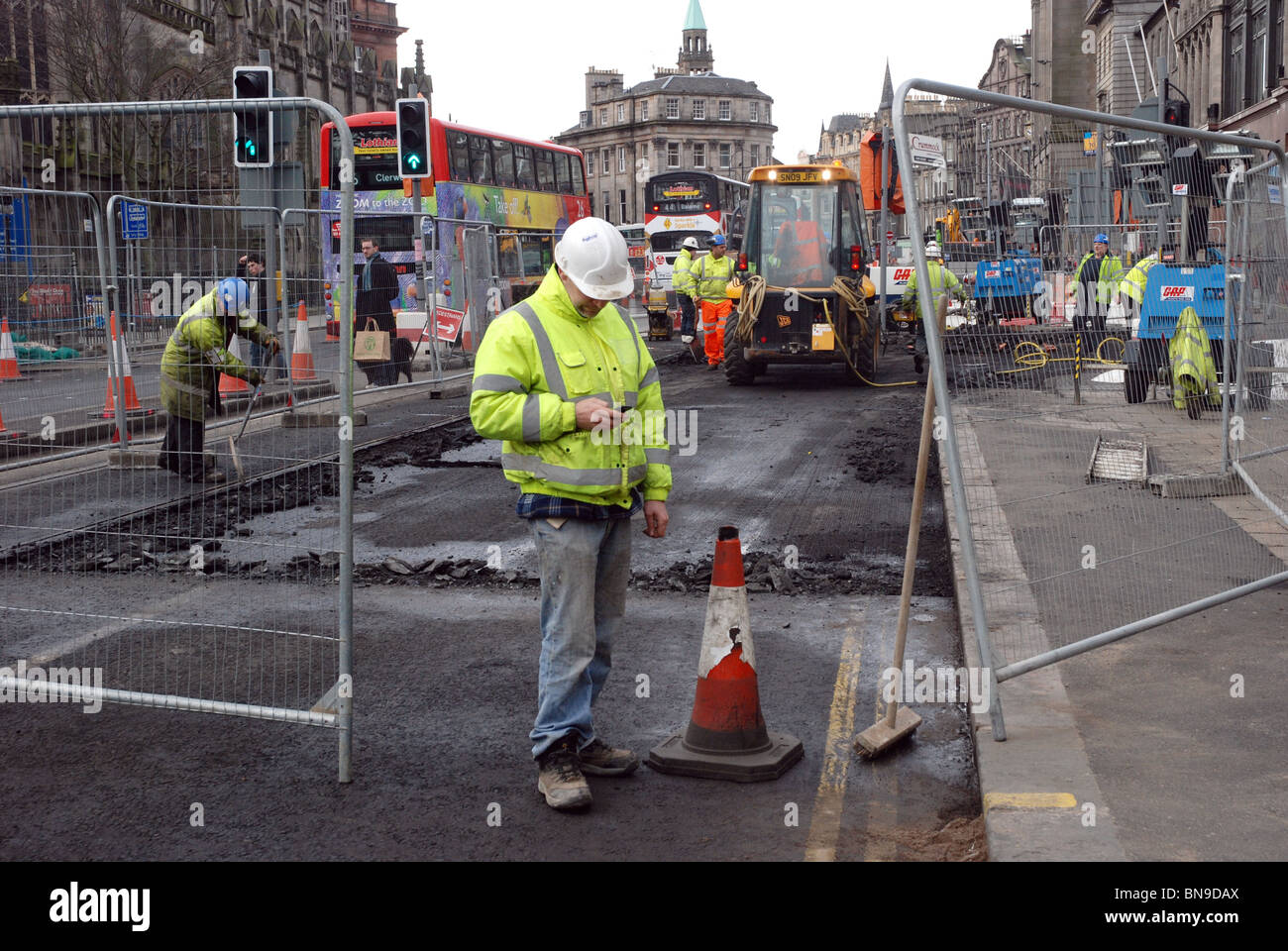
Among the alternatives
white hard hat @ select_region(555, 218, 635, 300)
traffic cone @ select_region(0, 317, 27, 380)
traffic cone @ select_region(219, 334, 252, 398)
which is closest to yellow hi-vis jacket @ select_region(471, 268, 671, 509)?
white hard hat @ select_region(555, 218, 635, 300)

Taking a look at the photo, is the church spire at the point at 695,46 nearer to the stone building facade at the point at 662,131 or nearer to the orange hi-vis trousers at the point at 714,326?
the stone building facade at the point at 662,131

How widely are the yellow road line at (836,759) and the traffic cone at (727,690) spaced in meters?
0.19

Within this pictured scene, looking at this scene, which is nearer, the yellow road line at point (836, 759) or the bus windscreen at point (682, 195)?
the yellow road line at point (836, 759)

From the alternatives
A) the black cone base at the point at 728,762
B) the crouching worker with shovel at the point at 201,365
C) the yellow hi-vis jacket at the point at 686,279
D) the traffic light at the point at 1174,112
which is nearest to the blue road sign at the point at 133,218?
the crouching worker with shovel at the point at 201,365

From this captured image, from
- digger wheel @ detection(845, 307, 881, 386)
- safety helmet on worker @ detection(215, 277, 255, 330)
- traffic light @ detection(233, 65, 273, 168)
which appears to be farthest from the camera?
digger wheel @ detection(845, 307, 881, 386)

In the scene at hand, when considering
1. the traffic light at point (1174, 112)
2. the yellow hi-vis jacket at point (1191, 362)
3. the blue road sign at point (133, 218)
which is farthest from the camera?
the traffic light at point (1174, 112)

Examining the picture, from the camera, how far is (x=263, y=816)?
4422 mm

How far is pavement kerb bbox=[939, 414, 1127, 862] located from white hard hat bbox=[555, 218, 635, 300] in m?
1.46

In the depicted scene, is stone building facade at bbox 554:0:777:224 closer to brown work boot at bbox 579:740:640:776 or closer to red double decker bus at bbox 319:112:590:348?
red double decker bus at bbox 319:112:590:348

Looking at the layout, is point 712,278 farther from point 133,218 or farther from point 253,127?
point 133,218

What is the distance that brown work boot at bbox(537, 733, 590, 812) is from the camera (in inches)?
174

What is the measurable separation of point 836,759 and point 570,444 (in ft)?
5.09

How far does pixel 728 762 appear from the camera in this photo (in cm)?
476

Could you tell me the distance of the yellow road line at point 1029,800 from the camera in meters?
4.14
